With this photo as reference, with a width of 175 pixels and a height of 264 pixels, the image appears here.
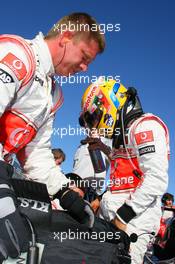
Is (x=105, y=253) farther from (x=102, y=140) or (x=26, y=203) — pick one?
(x=102, y=140)

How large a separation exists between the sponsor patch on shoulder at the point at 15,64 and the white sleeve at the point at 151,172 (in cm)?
190

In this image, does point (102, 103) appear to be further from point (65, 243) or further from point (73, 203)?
point (65, 243)

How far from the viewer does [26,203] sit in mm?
2543

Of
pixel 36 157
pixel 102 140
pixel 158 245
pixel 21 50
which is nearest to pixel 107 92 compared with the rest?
pixel 102 140

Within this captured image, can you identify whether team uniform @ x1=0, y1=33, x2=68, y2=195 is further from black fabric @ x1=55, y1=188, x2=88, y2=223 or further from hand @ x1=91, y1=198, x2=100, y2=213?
hand @ x1=91, y1=198, x2=100, y2=213

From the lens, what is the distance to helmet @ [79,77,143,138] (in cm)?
488

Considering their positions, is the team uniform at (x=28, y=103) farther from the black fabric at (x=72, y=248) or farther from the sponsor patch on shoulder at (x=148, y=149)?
the sponsor patch on shoulder at (x=148, y=149)

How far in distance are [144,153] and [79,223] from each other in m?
1.64

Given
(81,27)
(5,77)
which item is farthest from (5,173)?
(81,27)

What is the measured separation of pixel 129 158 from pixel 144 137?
389mm

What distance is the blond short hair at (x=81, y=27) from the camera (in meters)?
3.16

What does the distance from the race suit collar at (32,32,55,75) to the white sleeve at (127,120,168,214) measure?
4.92 ft

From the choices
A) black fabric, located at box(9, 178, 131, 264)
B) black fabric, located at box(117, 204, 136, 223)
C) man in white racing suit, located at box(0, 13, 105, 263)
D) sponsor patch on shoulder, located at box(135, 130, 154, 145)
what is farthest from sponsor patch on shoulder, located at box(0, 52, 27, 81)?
black fabric, located at box(117, 204, 136, 223)

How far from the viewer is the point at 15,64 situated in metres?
2.65
